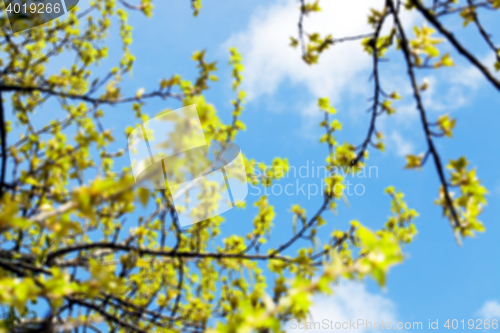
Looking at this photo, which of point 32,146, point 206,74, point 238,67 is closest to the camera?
point 206,74

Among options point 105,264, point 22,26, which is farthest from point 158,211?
A: point 22,26

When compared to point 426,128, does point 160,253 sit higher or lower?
lower

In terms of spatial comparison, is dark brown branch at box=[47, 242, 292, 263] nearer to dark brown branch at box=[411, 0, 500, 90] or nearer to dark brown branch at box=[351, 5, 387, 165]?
dark brown branch at box=[351, 5, 387, 165]

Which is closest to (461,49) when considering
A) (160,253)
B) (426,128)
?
(426,128)

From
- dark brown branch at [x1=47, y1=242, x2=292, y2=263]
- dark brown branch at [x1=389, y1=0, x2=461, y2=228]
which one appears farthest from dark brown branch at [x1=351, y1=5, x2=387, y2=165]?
dark brown branch at [x1=47, y1=242, x2=292, y2=263]

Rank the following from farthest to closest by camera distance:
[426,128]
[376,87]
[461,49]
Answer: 1. [376,87]
2. [426,128]
3. [461,49]

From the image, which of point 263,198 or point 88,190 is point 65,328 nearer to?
point 88,190

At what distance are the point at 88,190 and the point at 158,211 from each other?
7.36 ft

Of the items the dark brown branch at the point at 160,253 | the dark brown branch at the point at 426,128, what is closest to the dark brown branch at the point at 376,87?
the dark brown branch at the point at 426,128

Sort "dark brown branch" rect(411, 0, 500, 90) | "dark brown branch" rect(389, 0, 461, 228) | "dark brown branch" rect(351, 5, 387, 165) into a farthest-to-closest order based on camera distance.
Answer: "dark brown branch" rect(351, 5, 387, 165)
"dark brown branch" rect(389, 0, 461, 228)
"dark brown branch" rect(411, 0, 500, 90)

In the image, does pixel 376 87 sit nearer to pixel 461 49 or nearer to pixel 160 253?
pixel 461 49

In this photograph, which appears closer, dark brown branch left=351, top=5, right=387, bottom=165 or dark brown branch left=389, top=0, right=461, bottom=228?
dark brown branch left=389, top=0, right=461, bottom=228

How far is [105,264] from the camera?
3516 mm

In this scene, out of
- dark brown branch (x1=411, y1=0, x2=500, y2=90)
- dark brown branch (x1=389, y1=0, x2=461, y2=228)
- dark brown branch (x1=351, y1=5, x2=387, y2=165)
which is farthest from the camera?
dark brown branch (x1=351, y1=5, x2=387, y2=165)
